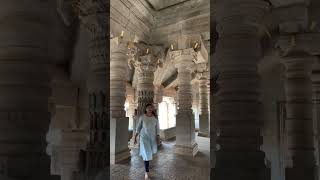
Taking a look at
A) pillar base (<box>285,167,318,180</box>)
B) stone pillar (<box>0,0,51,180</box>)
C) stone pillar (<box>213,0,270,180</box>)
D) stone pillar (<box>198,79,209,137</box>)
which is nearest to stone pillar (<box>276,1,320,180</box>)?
pillar base (<box>285,167,318,180</box>)

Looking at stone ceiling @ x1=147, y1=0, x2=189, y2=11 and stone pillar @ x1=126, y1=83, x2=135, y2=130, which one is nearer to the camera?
stone ceiling @ x1=147, y1=0, x2=189, y2=11

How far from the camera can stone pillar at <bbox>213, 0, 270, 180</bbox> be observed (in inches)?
101

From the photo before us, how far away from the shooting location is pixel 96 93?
2650 mm

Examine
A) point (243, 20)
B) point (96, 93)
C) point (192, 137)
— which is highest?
point (243, 20)

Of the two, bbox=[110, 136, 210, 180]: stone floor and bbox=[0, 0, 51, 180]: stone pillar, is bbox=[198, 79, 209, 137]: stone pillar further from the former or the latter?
bbox=[0, 0, 51, 180]: stone pillar

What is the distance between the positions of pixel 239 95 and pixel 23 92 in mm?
1856

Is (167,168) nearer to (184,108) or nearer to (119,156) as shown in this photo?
(119,156)

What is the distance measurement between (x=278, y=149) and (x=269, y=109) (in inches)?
33.8

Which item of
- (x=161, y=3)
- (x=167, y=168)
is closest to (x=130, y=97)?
(x=161, y=3)

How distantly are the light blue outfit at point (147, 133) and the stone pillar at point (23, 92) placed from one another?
12.8 ft

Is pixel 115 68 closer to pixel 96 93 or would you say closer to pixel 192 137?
pixel 192 137

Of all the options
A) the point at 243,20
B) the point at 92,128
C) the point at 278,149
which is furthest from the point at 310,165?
the point at 92,128

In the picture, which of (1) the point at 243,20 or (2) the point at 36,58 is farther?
(1) the point at 243,20

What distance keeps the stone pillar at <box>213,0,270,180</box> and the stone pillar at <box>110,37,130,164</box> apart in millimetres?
4955
